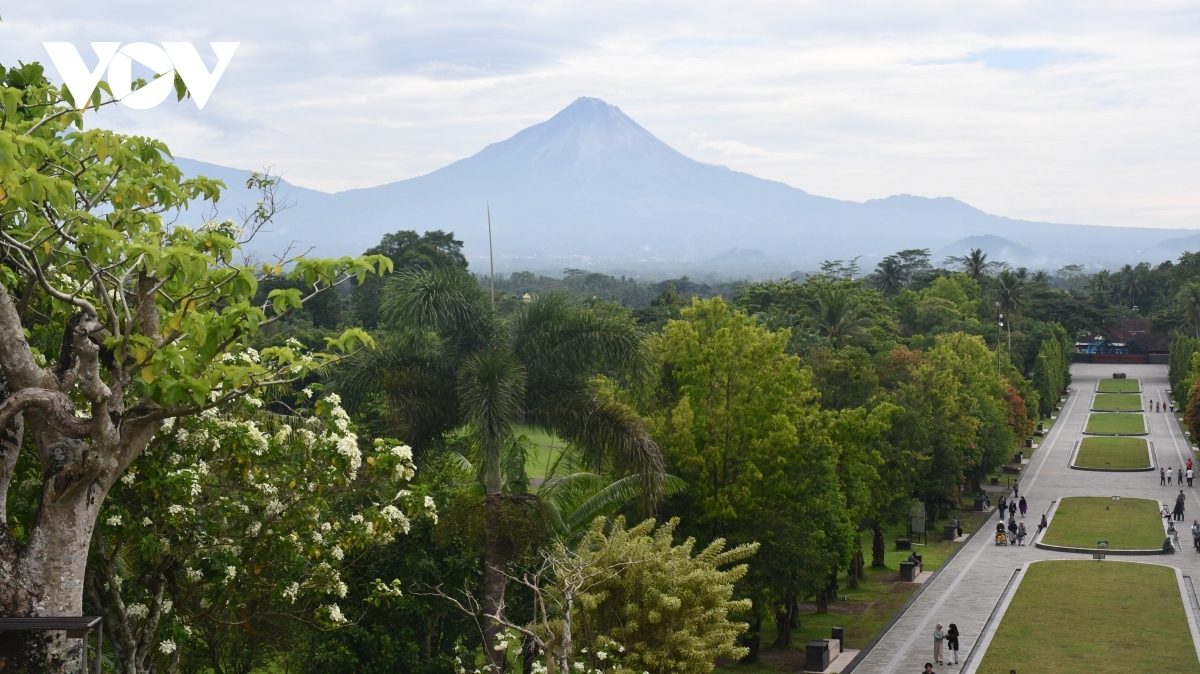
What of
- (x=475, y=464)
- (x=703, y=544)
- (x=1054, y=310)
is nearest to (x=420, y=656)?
(x=475, y=464)

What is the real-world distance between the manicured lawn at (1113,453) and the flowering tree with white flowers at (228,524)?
6019cm

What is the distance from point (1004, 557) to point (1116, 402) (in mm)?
60431

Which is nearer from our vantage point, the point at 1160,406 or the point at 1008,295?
the point at 1160,406

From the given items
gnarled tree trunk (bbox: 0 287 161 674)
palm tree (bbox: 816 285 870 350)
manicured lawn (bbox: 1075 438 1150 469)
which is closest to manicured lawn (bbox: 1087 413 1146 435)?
manicured lawn (bbox: 1075 438 1150 469)

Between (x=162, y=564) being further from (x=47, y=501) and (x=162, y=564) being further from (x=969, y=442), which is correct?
(x=969, y=442)

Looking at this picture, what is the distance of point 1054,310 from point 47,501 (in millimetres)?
124900

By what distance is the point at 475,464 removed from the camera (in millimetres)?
19516

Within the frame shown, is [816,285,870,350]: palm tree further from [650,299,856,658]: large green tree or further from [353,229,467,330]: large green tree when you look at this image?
[650,299,856,658]: large green tree

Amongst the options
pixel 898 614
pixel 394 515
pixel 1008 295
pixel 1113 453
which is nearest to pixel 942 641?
pixel 898 614

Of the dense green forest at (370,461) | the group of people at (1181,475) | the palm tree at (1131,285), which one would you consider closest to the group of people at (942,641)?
the dense green forest at (370,461)

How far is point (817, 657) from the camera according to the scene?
26.8m

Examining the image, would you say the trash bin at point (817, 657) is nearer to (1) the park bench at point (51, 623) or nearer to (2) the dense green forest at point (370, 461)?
(2) the dense green forest at point (370, 461)

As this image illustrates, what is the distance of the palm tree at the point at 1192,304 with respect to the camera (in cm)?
10719

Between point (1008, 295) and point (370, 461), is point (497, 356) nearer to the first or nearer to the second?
point (370, 461)
